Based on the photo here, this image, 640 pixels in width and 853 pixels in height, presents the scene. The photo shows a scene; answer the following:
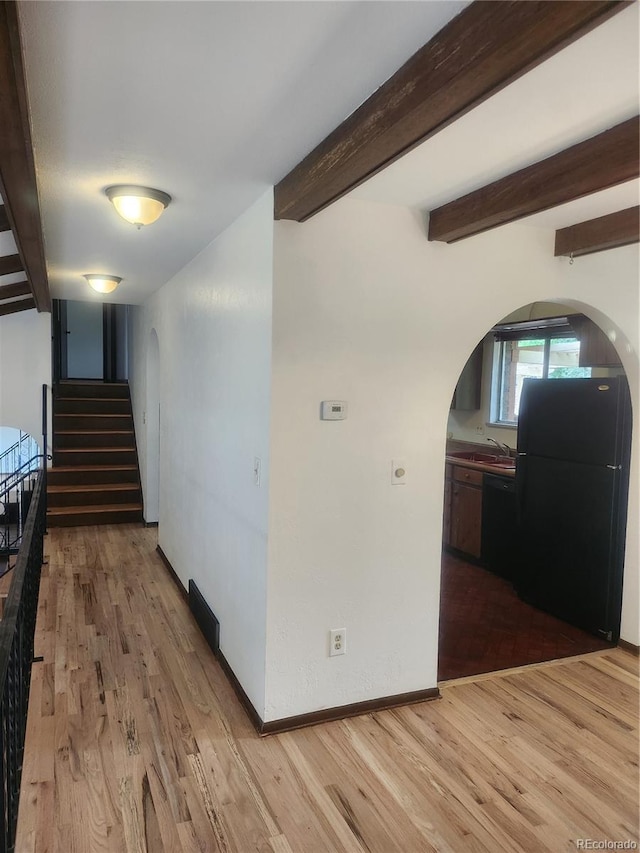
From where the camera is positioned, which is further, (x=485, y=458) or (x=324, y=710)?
(x=485, y=458)

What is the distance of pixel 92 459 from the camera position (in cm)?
708

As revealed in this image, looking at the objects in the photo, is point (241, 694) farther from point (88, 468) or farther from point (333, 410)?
point (88, 468)

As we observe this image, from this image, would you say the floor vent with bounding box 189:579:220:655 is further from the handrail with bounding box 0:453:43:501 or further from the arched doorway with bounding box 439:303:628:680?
the handrail with bounding box 0:453:43:501

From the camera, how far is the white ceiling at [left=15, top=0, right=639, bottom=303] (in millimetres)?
1338

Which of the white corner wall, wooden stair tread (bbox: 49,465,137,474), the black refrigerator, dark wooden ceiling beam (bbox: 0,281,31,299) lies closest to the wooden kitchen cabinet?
the black refrigerator

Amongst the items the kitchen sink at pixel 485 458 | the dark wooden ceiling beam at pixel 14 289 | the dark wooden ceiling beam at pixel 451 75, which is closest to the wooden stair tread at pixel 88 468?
the dark wooden ceiling beam at pixel 14 289

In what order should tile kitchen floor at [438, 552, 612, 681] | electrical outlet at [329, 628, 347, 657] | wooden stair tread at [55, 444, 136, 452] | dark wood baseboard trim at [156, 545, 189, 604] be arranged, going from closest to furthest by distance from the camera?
electrical outlet at [329, 628, 347, 657] → tile kitchen floor at [438, 552, 612, 681] → dark wood baseboard trim at [156, 545, 189, 604] → wooden stair tread at [55, 444, 136, 452]

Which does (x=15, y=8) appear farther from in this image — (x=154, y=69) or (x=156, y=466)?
(x=156, y=466)

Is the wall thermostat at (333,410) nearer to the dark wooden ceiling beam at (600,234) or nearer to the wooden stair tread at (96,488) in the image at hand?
the dark wooden ceiling beam at (600,234)

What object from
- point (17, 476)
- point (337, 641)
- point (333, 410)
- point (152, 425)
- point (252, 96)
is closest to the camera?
point (252, 96)

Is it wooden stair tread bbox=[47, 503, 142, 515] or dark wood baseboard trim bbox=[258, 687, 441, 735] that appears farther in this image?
wooden stair tread bbox=[47, 503, 142, 515]

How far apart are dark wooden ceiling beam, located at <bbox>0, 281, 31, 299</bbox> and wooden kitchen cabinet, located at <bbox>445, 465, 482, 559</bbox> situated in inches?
169

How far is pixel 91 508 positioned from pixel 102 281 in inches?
115

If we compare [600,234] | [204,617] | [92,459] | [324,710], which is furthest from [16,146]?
[92,459]
